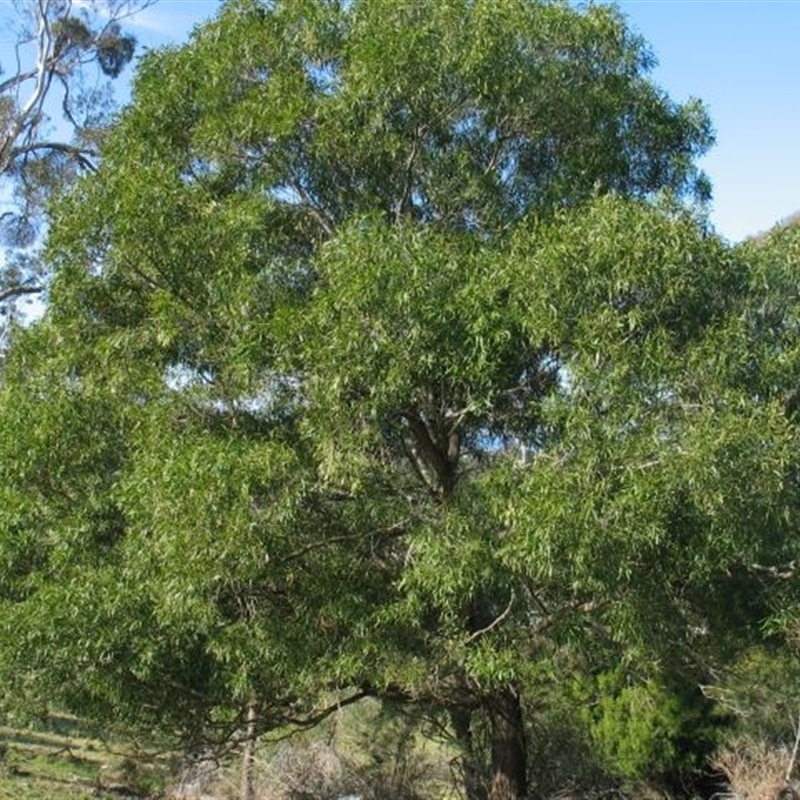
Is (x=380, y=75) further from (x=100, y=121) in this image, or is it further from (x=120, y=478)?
(x=100, y=121)

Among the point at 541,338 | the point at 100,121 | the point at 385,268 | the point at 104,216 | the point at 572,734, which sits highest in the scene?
the point at 100,121

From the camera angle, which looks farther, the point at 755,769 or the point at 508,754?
the point at 755,769

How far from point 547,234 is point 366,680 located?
3492 millimetres

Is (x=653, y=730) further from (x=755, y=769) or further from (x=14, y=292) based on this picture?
(x=14, y=292)

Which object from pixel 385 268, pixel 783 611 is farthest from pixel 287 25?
pixel 783 611

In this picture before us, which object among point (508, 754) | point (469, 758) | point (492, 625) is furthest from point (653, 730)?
point (492, 625)

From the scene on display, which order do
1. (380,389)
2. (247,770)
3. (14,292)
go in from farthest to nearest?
(14,292) → (247,770) → (380,389)

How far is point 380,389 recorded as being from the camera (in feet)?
24.3

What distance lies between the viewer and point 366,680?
8742 mm

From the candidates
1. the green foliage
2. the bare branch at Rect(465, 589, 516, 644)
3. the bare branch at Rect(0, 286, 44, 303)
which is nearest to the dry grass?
the green foliage

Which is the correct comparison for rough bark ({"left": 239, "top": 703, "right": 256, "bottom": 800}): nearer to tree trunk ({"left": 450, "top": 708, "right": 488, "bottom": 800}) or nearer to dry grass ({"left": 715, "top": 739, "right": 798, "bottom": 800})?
tree trunk ({"left": 450, "top": 708, "right": 488, "bottom": 800})

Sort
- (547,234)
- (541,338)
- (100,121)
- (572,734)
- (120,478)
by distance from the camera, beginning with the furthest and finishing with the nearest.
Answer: (100,121), (572,734), (120,478), (547,234), (541,338)

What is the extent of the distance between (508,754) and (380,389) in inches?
173

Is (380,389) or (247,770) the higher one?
(380,389)
